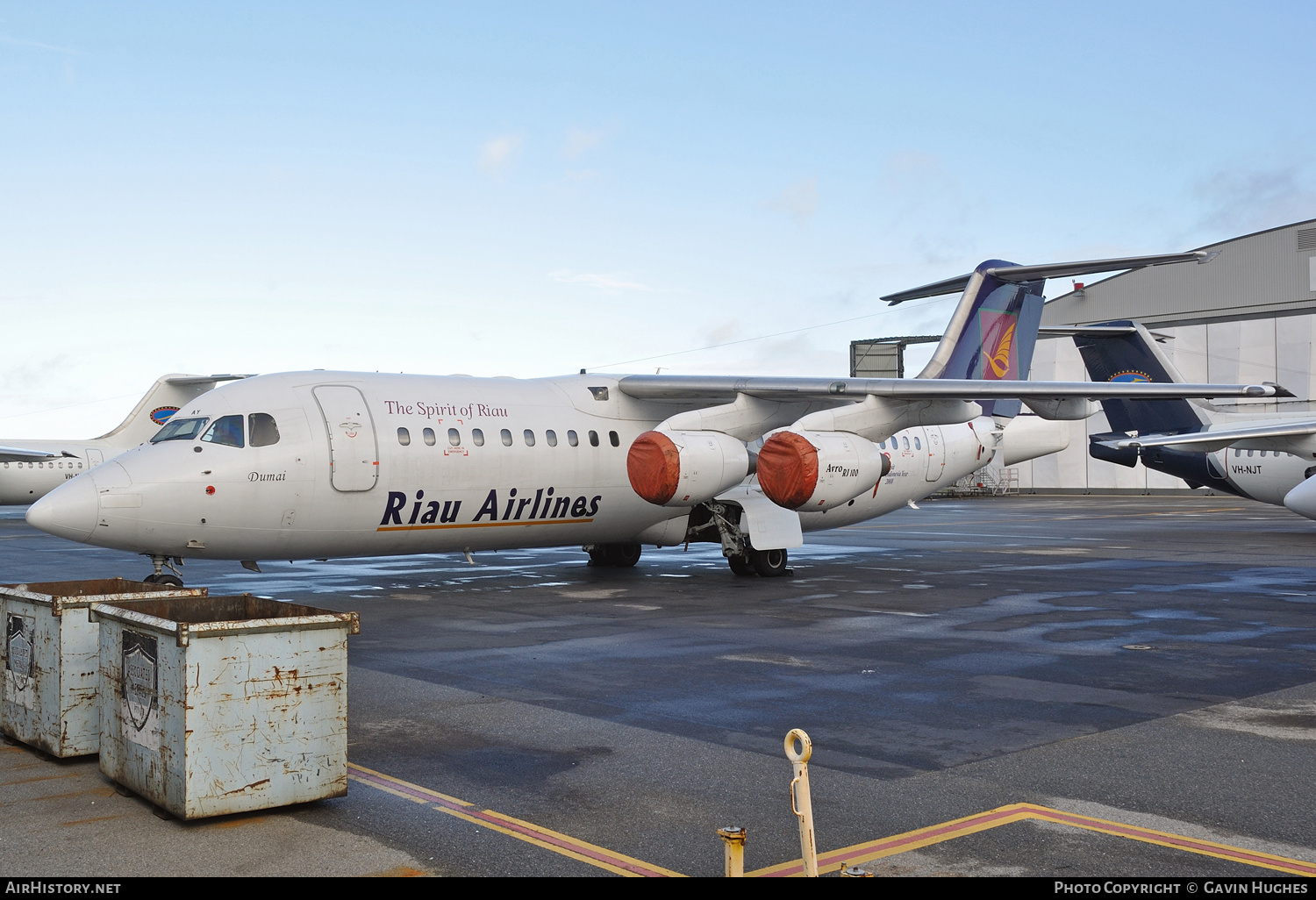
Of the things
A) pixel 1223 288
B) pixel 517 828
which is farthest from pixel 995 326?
pixel 1223 288

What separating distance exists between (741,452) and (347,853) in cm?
1299

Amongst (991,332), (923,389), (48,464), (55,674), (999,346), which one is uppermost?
(991,332)

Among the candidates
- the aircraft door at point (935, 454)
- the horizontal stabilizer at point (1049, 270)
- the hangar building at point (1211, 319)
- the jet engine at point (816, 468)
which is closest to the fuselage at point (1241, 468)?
the horizontal stabilizer at point (1049, 270)

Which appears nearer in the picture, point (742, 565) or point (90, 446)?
point (742, 565)

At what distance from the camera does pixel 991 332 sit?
75.9 ft

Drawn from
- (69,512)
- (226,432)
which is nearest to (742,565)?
(226,432)

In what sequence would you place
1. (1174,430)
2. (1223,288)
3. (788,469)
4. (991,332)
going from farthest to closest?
(1223,288) < (1174,430) < (991,332) < (788,469)

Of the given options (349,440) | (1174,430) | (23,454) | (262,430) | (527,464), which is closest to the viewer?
(262,430)

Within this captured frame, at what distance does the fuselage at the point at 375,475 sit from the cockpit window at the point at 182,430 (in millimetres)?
33

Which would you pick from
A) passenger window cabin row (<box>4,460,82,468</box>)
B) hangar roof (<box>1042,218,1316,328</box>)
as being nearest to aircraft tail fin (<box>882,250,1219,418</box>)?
passenger window cabin row (<box>4,460,82,468</box>)

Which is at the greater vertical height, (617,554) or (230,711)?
(230,711)

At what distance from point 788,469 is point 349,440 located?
645 cm

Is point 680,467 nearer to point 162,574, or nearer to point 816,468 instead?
point 816,468
